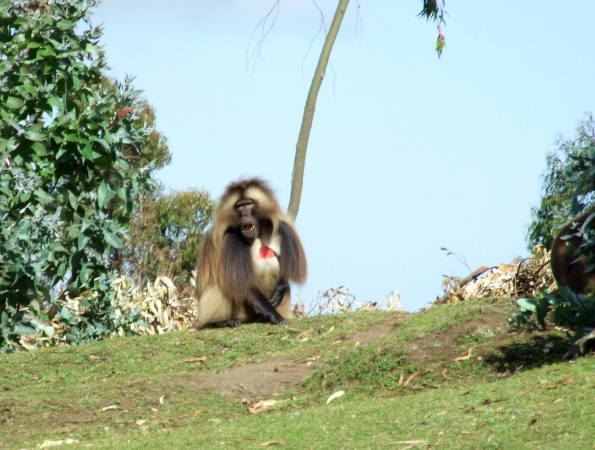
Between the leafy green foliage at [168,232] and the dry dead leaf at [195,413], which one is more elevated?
the leafy green foliage at [168,232]

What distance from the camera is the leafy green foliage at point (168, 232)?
71.0 feet

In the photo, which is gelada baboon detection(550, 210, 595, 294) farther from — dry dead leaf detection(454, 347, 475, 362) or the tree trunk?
the tree trunk

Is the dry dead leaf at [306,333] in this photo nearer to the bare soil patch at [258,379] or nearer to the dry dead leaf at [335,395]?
the bare soil patch at [258,379]

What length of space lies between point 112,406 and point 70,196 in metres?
2.40

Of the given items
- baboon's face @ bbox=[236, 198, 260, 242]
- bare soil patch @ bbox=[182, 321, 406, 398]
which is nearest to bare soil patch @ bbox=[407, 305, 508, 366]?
bare soil patch @ bbox=[182, 321, 406, 398]

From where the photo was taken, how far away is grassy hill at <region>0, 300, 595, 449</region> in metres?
5.66

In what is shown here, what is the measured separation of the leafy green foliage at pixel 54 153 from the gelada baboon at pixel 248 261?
1601mm

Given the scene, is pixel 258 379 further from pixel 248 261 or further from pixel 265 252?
pixel 265 252

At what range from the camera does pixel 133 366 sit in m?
9.56

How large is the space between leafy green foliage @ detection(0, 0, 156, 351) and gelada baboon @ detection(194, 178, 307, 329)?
5.25 feet

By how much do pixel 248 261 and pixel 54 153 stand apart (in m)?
2.90

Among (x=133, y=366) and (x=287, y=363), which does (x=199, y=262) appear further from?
(x=287, y=363)

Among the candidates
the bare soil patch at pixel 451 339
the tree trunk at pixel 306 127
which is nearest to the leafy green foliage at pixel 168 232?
the tree trunk at pixel 306 127

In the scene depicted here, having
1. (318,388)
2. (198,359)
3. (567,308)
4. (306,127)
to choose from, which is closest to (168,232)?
(306,127)
